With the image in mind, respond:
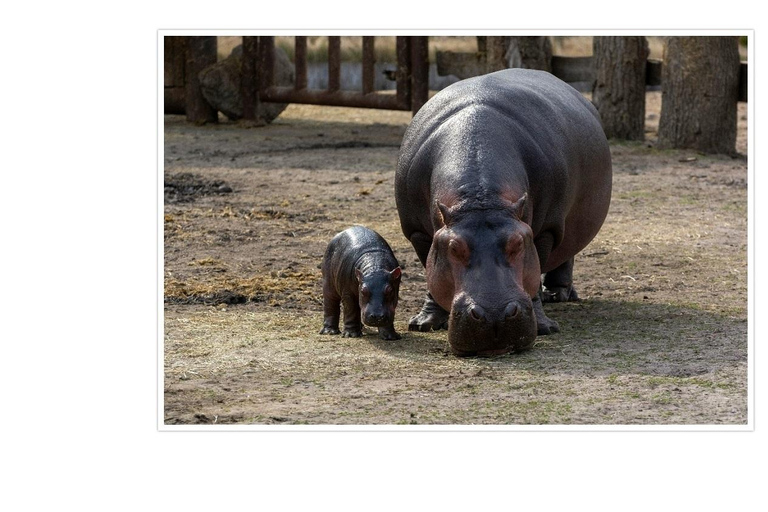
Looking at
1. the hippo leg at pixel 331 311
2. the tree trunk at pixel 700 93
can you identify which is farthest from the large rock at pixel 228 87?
the hippo leg at pixel 331 311

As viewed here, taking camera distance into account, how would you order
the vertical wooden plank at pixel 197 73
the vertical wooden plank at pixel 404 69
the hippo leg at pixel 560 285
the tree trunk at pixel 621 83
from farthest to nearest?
the vertical wooden plank at pixel 197 73
the vertical wooden plank at pixel 404 69
the tree trunk at pixel 621 83
the hippo leg at pixel 560 285

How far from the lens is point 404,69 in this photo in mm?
14359

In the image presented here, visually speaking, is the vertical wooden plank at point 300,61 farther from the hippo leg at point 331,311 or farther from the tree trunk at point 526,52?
the hippo leg at point 331,311

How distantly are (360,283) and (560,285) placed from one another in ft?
5.48

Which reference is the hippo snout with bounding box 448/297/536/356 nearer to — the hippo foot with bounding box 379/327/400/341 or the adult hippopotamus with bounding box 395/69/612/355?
the adult hippopotamus with bounding box 395/69/612/355

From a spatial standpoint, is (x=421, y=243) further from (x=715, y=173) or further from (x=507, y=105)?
(x=715, y=173)

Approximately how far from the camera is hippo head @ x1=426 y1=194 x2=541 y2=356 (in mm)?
5203

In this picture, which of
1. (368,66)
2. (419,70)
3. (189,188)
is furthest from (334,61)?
(189,188)

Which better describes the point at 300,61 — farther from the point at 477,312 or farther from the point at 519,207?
the point at 477,312

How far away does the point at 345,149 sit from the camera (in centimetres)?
1388

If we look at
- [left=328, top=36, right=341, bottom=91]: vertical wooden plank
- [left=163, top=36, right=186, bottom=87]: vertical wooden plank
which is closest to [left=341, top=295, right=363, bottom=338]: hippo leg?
[left=328, top=36, right=341, bottom=91]: vertical wooden plank

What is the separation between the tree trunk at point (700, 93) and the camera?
12.5 meters

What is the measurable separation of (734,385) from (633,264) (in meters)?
3.24

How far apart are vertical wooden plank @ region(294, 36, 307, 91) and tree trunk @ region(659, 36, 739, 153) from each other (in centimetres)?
464
